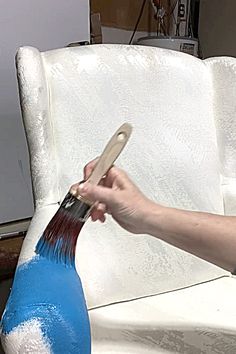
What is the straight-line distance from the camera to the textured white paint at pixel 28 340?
661mm

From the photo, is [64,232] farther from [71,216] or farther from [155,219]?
[155,219]

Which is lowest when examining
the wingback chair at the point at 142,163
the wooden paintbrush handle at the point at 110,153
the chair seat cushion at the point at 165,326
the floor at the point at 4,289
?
the floor at the point at 4,289

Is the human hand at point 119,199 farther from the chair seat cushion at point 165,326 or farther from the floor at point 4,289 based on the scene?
the floor at point 4,289

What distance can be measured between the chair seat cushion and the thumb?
0.30 m

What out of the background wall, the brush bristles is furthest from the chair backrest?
the background wall

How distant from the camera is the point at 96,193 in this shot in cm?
76

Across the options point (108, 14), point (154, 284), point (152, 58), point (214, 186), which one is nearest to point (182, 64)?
point (152, 58)

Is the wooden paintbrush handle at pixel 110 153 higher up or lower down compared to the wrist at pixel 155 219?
higher up

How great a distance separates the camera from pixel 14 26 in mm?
1611

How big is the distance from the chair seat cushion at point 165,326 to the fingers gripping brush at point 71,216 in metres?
0.19

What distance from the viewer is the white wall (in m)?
1.61

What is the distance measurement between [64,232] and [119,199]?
10 cm

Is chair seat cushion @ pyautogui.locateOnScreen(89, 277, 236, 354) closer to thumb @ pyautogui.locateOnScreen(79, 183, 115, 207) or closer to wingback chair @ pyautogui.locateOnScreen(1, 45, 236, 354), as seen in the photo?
wingback chair @ pyautogui.locateOnScreen(1, 45, 236, 354)

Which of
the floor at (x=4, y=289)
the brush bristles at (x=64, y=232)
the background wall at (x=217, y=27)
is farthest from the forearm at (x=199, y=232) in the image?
the background wall at (x=217, y=27)
